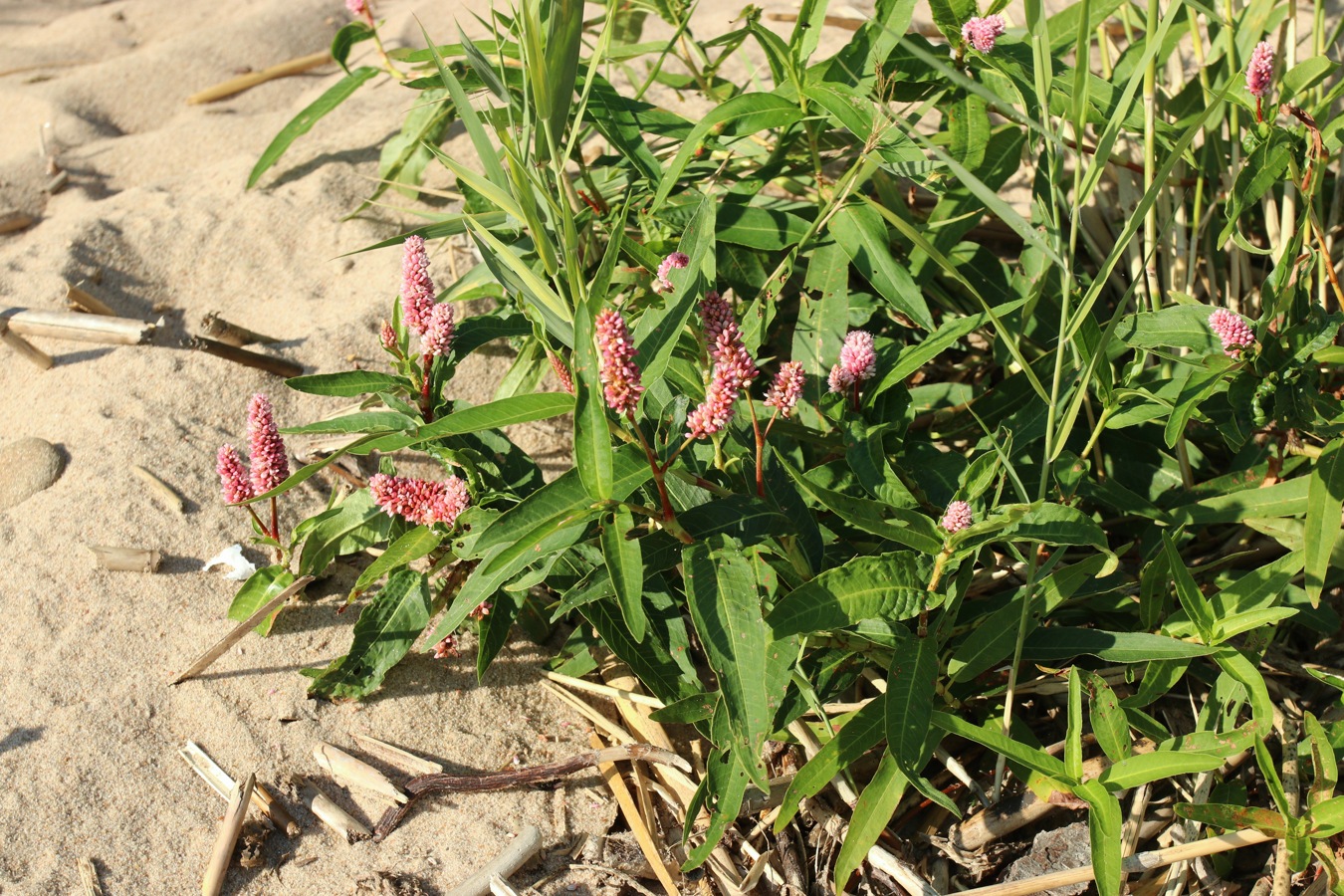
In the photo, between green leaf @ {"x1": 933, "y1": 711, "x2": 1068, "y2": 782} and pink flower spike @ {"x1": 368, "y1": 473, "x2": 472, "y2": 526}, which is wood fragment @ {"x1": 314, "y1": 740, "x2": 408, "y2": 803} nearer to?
pink flower spike @ {"x1": 368, "y1": 473, "x2": 472, "y2": 526}

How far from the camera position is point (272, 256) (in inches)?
132

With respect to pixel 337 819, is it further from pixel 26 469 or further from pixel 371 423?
pixel 26 469

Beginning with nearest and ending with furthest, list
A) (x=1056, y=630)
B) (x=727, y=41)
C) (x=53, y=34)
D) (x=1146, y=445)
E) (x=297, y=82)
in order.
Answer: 1. (x=1056, y=630)
2. (x=1146, y=445)
3. (x=727, y=41)
4. (x=297, y=82)
5. (x=53, y=34)

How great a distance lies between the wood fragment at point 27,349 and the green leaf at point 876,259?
205cm

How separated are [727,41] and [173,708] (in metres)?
1.99

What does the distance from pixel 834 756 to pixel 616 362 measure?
0.83 metres

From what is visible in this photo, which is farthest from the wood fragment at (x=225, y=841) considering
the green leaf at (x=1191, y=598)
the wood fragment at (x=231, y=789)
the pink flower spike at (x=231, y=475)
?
the green leaf at (x=1191, y=598)

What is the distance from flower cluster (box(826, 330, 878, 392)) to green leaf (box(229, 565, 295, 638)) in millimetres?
1238

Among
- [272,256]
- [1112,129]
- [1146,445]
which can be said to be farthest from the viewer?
[272,256]

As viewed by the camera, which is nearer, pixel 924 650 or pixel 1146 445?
pixel 924 650

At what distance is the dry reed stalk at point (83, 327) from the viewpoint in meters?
2.95

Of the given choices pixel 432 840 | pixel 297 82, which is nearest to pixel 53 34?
pixel 297 82

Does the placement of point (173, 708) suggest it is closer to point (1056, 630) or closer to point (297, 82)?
point (1056, 630)

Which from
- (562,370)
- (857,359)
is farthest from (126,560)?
(857,359)
